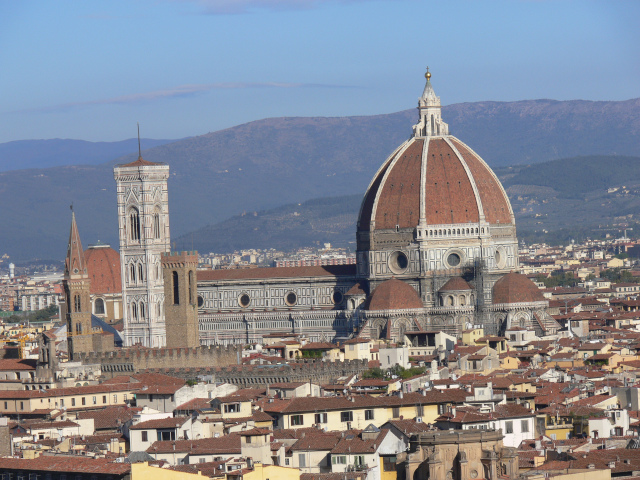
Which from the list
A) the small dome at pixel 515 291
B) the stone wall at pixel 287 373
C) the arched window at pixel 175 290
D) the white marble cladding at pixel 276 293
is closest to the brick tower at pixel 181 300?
the arched window at pixel 175 290

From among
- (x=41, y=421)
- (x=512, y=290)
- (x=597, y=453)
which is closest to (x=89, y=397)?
(x=41, y=421)

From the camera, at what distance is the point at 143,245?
122125 millimetres

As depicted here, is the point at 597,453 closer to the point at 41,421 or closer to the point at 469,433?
the point at 469,433

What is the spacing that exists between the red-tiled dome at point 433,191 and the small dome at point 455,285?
4278 mm

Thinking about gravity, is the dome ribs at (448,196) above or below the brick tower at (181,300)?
above

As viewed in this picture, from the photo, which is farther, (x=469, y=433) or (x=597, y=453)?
(x=597, y=453)

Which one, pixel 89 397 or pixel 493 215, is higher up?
pixel 493 215

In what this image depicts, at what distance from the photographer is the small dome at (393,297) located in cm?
11106

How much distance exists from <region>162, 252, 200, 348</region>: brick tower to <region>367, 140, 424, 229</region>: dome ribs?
48.1 feet

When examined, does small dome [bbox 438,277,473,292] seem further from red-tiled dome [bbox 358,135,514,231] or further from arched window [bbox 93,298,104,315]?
arched window [bbox 93,298,104,315]

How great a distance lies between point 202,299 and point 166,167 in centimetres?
861

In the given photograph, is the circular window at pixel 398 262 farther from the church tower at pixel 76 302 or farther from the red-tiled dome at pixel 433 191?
the church tower at pixel 76 302

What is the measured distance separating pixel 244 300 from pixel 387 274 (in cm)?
1044

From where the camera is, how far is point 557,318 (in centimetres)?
11300
